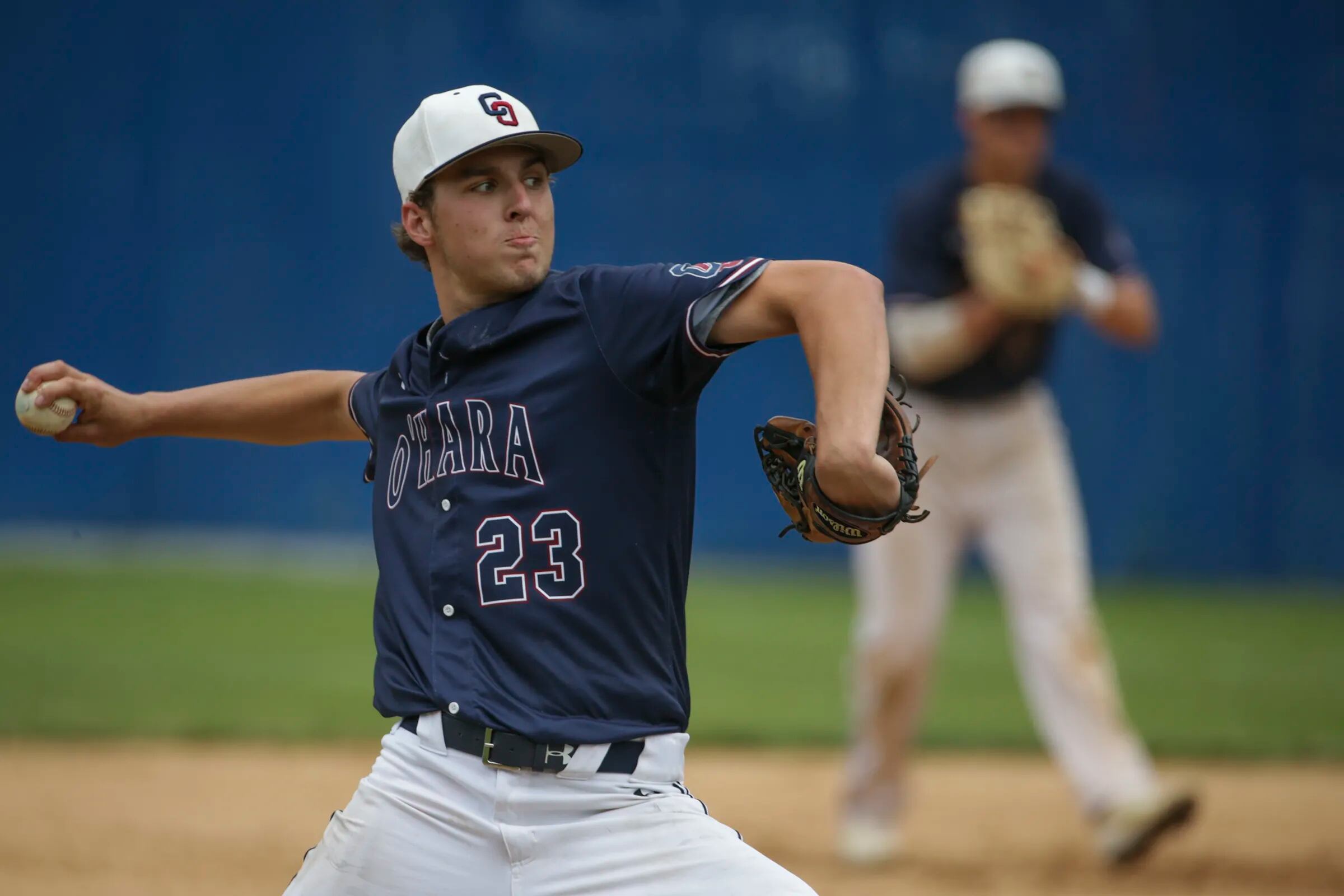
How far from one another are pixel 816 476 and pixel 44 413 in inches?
61.9

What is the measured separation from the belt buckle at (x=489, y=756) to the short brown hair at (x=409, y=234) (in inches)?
36.5

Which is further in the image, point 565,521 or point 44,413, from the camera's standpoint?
point 44,413

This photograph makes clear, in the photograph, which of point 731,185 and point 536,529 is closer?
point 536,529

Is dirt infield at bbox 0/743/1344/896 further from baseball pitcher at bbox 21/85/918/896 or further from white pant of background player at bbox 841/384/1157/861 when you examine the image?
baseball pitcher at bbox 21/85/918/896

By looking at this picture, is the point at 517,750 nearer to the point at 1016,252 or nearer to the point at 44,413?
the point at 44,413

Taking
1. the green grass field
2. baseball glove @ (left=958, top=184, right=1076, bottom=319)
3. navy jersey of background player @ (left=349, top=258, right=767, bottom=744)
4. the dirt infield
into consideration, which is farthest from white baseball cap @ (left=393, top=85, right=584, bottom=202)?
the green grass field

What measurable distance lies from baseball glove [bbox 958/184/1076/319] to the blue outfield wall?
17.8 feet

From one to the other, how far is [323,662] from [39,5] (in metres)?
5.87

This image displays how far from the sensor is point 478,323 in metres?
2.76

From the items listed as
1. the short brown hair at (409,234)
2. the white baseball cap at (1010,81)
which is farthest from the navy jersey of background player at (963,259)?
the short brown hair at (409,234)

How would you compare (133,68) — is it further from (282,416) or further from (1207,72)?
(282,416)

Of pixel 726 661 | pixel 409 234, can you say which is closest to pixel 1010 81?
pixel 409 234

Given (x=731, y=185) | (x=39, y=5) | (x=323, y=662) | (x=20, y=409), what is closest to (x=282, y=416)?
(x=20, y=409)

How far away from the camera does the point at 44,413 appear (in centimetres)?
297
